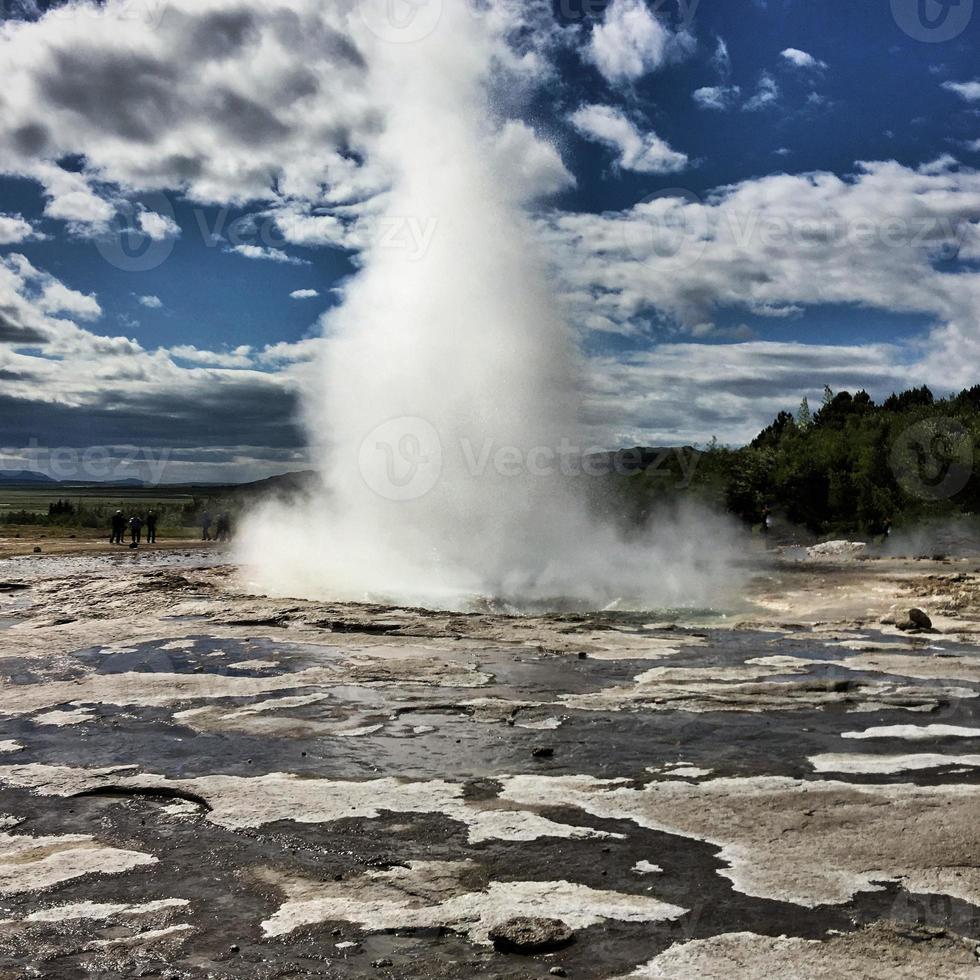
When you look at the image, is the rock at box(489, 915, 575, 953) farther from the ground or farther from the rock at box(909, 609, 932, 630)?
the rock at box(909, 609, 932, 630)

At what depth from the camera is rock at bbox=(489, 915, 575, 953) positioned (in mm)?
4293

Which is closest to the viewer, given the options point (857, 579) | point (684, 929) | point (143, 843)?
point (684, 929)

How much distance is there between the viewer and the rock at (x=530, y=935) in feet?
14.1

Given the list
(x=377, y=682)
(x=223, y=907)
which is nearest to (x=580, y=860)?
(x=223, y=907)

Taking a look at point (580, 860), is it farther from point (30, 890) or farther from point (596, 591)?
point (596, 591)

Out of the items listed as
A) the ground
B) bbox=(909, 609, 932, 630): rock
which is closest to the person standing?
the ground

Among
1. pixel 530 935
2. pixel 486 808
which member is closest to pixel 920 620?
pixel 486 808

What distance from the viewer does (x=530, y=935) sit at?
4367 millimetres

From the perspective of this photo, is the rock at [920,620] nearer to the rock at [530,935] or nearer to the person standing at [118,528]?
the rock at [530,935]

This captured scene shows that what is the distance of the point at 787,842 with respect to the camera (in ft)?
18.4

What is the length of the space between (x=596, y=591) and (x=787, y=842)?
44.6 feet

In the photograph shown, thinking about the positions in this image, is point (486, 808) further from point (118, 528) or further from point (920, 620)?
point (118, 528)

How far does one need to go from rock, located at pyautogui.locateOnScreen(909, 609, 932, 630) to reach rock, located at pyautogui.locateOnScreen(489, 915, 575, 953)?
469 inches

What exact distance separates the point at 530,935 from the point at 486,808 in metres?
1.93
